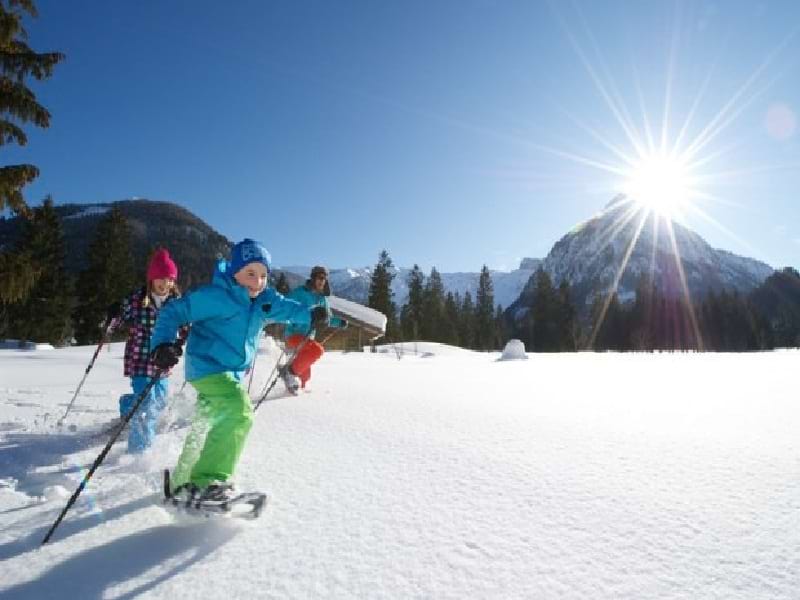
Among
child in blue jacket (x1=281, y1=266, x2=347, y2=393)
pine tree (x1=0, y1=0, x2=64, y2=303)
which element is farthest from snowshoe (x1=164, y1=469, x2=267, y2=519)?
pine tree (x1=0, y1=0, x2=64, y2=303)

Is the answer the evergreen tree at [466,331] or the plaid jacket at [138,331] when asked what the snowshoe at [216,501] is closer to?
the plaid jacket at [138,331]

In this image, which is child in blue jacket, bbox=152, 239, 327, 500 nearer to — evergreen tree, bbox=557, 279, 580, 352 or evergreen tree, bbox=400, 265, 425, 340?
evergreen tree, bbox=400, 265, 425, 340

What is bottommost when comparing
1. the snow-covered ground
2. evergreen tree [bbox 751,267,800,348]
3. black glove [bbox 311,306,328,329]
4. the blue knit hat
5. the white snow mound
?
the snow-covered ground

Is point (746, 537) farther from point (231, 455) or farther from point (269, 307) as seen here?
point (269, 307)

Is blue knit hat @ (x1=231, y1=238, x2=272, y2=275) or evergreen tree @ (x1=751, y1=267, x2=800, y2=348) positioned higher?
evergreen tree @ (x1=751, y1=267, x2=800, y2=348)

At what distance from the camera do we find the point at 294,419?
4969 millimetres

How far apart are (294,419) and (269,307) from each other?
1.94 metres

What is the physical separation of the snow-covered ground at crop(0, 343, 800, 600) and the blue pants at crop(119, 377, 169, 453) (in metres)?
0.22

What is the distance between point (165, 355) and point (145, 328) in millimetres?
2164

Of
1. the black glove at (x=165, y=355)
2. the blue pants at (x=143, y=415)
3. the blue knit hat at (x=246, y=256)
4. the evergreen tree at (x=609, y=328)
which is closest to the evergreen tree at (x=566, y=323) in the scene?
the evergreen tree at (x=609, y=328)

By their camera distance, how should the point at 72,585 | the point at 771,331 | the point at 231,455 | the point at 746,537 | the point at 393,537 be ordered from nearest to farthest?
the point at 72,585 < the point at 746,537 < the point at 393,537 < the point at 231,455 < the point at 771,331

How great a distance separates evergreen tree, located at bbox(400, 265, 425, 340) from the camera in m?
66.1

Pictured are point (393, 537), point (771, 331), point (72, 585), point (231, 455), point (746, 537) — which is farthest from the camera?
point (771, 331)

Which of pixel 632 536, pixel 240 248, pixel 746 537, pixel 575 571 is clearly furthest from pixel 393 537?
pixel 240 248
